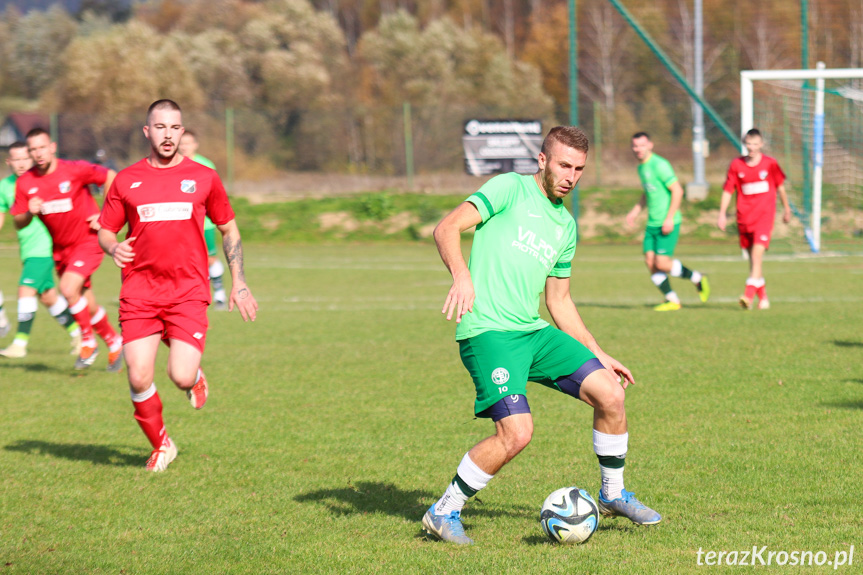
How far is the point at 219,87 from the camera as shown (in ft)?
194

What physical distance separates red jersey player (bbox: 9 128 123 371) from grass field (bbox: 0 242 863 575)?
0.92m

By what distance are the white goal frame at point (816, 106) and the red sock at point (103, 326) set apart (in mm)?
12736

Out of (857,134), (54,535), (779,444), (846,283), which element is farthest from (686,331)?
(857,134)

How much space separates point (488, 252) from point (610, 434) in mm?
1087

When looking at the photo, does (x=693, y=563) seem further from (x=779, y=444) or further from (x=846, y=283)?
(x=846, y=283)

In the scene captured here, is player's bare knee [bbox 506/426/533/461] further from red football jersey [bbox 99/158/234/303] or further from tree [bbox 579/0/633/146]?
tree [bbox 579/0/633/146]

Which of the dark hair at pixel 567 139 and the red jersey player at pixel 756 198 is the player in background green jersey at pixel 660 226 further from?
the dark hair at pixel 567 139

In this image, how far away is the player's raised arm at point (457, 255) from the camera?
4.29 metres

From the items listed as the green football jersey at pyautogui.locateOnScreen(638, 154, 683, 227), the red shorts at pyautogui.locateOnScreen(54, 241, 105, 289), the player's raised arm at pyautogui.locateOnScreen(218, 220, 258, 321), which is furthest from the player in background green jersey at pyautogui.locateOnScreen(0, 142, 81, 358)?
the green football jersey at pyautogui.locateOnScreen(638, 154, 683, 227)

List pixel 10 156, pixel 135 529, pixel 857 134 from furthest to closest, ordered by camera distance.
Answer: pixel 857 134, pixel 10 156, pixel 135 529

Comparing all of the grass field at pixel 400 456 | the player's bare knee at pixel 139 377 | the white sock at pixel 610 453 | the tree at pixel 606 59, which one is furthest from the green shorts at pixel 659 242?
the tree at pixel 606 59

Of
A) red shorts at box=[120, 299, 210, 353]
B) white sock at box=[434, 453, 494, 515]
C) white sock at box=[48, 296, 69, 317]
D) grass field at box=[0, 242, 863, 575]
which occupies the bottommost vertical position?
grass field at box=[0, 242, 863, 575]

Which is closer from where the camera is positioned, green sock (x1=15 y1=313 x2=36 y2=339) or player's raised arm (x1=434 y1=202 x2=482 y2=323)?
player's raised arm (x1=434 y1=202 x2=482 y2=323)

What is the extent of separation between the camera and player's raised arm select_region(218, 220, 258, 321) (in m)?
6.05
